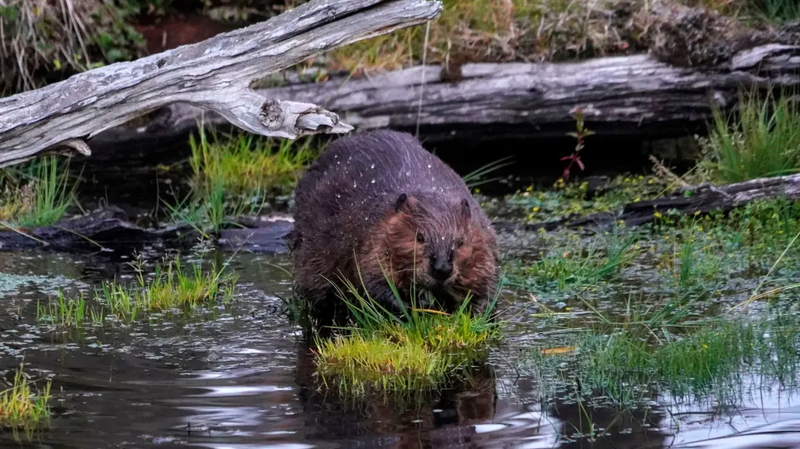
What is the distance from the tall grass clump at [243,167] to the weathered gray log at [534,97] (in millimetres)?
302

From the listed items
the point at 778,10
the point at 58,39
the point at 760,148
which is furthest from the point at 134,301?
the point at 778,10

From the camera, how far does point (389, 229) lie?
17.4 ft

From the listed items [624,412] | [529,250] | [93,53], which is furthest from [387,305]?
[93,53]

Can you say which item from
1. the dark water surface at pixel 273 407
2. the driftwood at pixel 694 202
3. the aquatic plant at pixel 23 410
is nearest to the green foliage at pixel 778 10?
the driftwood at pixel 694 202

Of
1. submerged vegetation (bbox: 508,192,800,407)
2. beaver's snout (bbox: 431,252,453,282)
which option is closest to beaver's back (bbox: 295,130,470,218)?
beaver's snout (bbox: 431,252,453,282)

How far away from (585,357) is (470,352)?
0.56m

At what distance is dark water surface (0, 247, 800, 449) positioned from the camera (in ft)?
13.1

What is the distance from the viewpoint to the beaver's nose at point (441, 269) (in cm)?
497

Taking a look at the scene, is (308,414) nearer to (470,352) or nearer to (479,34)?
(470,352)

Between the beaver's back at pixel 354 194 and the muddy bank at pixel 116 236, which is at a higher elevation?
the beaver's back at pixel 354 194

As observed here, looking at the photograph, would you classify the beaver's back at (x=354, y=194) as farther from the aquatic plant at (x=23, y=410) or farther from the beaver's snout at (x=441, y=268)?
the aquatic plant at (x=23, y=410)

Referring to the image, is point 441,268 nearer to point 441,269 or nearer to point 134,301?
point 441,269

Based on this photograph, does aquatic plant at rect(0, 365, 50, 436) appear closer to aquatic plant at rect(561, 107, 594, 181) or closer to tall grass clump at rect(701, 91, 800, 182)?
tall grass clump at rect(701, 91, 800, 182)

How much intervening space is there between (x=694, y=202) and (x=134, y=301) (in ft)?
11.9
